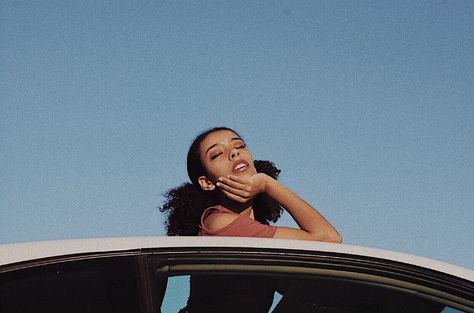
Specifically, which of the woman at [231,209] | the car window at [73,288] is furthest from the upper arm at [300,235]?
the car window at [73,288]

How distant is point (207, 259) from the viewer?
249 cm

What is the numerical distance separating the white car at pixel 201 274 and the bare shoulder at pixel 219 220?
1.04m

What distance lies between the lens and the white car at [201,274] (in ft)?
7.54

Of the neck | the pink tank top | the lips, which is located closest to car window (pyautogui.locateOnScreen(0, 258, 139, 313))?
the pink tank top

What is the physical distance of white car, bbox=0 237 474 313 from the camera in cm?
230

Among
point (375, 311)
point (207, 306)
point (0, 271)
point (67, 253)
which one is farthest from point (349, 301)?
point (0, 271)

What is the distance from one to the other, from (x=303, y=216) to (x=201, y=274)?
1.13 metres

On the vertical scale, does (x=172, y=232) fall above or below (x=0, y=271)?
above

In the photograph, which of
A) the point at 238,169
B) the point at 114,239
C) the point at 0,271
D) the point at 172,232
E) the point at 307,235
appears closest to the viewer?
the point at 0,271

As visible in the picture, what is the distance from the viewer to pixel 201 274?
98.3 inches

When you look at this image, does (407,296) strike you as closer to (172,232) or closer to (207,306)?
(207,306)

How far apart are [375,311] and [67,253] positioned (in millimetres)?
1031

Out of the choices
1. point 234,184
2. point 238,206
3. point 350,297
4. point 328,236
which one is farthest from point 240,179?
point 350,297

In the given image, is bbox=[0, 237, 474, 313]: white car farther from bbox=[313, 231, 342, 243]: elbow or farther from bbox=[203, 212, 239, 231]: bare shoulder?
bbox=[203, 212, 239, 231]: bare shoulder
